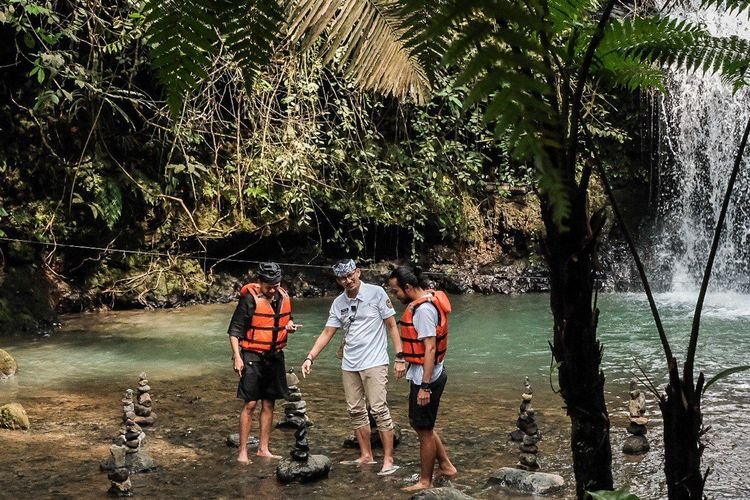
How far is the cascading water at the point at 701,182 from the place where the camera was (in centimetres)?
1589

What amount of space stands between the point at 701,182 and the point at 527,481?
40.7ft

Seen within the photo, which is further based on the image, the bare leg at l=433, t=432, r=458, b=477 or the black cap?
the black cap

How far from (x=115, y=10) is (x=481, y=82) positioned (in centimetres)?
1211

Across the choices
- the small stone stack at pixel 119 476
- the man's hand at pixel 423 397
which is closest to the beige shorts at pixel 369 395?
the man's hand at pixel 423 397

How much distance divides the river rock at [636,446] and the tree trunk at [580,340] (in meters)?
3.48

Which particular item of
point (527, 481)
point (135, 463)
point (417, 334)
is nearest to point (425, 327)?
point (417, 334)

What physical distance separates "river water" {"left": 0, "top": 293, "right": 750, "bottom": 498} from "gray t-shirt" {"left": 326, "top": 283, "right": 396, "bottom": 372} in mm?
831

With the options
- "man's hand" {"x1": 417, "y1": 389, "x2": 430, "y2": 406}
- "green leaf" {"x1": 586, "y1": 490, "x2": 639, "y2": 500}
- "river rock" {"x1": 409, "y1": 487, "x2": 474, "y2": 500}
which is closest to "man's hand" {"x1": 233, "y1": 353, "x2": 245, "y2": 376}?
"man's hand" {"x1": 417, "y1": 389, "x2": 430, "y2": 406}

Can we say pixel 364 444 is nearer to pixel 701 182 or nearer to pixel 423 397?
pixel 423 397

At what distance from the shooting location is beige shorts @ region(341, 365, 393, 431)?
20.5ft

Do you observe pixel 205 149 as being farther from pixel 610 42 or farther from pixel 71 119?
pixel 610 42

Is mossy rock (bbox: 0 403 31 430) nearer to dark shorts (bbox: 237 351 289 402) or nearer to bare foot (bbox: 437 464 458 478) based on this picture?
dark shorts (bbox: 237 351 289 402)

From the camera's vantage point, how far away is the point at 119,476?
17.9ft

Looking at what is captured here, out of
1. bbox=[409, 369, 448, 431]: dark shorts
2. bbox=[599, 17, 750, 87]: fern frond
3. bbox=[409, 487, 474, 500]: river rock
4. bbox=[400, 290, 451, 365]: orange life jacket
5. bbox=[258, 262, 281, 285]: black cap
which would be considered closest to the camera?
bbox=[599, 17, 750, 87]: fern frond
